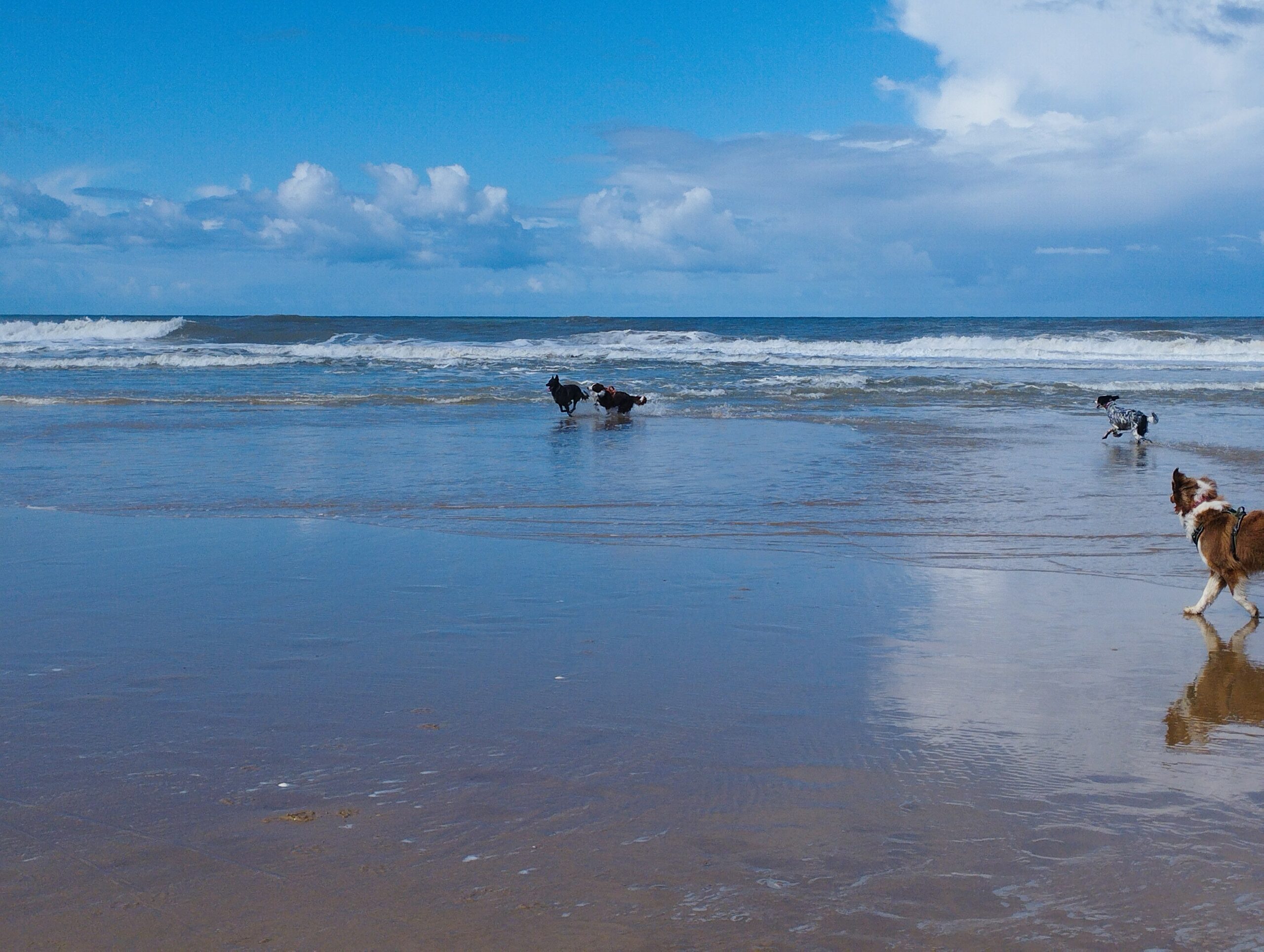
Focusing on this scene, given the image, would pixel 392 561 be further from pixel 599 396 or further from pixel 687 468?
pixel 599 396

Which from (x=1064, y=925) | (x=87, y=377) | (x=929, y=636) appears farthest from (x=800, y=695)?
(x=87, y=377)

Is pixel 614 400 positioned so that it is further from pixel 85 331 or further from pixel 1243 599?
pixel 85 331

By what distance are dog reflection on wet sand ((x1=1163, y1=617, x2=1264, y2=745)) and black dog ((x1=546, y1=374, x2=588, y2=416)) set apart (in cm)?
1291

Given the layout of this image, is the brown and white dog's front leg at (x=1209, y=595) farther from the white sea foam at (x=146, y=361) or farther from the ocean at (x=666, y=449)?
the white sea foam at (x=146, y=361)

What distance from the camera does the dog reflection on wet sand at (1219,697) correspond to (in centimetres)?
359

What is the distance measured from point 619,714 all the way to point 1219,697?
2380 millimetres

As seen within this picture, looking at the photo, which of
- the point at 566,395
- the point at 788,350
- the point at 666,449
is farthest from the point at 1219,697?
the point at 788,350

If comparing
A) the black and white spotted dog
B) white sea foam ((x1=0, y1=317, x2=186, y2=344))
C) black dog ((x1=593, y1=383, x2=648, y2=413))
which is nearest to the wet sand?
the black and white spotted dog

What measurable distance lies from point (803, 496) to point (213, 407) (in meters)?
12.5

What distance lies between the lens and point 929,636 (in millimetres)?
4688

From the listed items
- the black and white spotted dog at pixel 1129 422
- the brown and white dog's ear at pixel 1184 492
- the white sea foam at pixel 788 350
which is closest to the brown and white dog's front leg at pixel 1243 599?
the brown and white dog's ear at pixel 1184 492

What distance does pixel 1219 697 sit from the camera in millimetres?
3936

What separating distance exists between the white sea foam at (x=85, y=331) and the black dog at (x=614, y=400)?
3588 centimetres

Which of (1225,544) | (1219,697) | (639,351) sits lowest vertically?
(1219,697)
